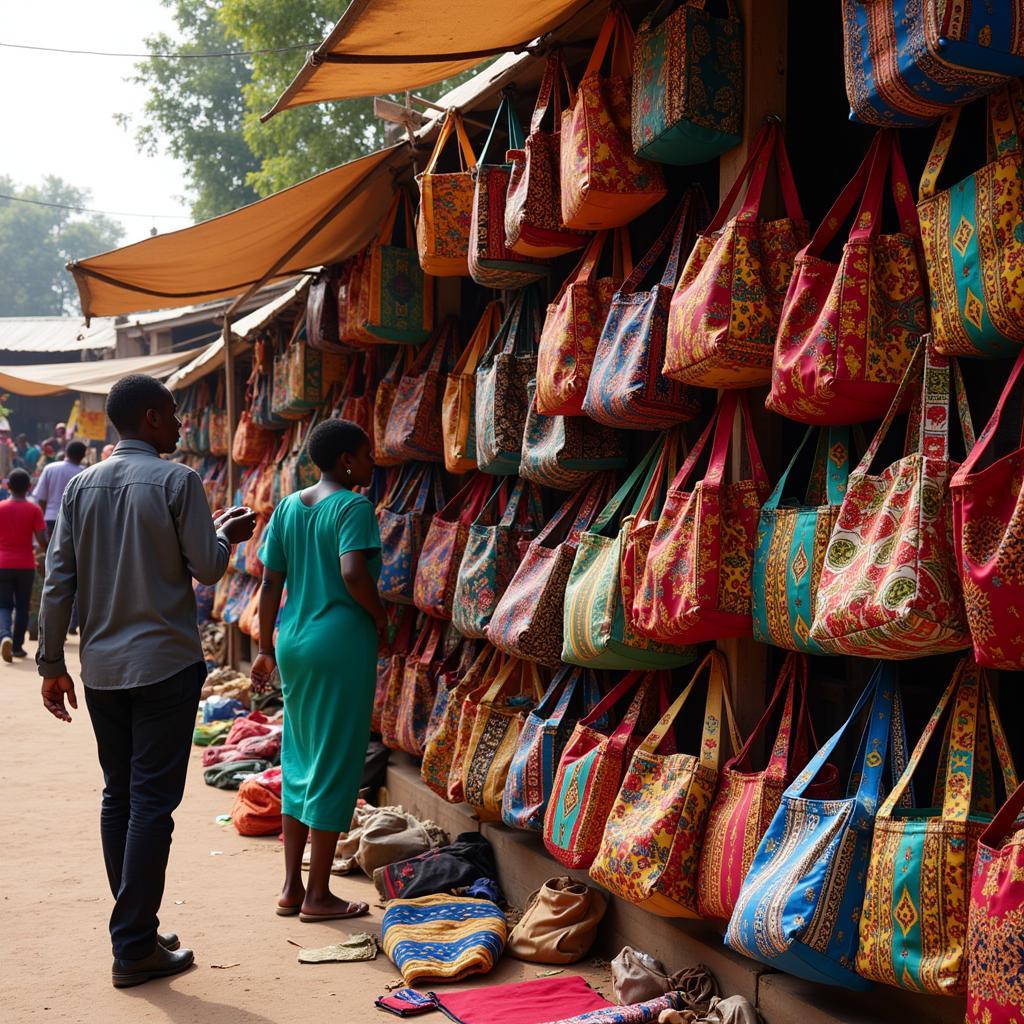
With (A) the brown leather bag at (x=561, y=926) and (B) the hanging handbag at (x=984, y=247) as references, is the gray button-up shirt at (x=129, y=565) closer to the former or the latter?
(A) the brown leather bag at (x=561, y=926)

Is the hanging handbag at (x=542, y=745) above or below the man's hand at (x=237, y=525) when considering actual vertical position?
below

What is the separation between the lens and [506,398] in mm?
4668

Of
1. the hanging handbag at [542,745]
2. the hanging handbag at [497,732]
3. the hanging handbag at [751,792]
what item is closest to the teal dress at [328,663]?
the hanging handbag at [497,732]

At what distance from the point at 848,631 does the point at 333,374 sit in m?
5.56

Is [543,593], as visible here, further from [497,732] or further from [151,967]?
[151,967]

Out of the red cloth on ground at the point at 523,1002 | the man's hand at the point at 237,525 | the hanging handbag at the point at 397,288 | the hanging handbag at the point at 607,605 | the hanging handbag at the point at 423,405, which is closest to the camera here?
the red cloth on ground at the point at 523,1002

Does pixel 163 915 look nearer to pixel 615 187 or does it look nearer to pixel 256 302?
pixel 615 187

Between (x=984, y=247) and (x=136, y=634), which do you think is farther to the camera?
(x=136, y=634)

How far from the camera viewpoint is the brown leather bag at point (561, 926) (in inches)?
157

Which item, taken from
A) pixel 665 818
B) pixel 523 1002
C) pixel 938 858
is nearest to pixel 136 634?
pixel 523 1002

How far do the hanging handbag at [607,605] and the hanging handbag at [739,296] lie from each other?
0.62m

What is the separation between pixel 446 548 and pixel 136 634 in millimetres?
1619

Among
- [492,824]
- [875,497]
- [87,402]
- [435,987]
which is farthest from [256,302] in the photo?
[875,497]

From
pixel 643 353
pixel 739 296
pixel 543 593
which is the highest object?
pixel 739 296
